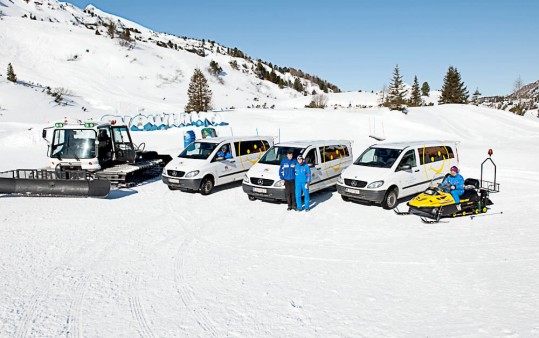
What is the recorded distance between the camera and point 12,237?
811 centimetres

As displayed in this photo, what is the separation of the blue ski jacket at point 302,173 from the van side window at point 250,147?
3.89 metres

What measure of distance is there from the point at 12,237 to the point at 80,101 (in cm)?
4690

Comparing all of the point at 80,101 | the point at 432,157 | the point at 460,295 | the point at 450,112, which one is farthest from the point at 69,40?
the point at 460,295

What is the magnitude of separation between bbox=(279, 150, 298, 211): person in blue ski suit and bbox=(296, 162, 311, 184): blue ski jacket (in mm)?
112

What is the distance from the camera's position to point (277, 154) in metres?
12.2

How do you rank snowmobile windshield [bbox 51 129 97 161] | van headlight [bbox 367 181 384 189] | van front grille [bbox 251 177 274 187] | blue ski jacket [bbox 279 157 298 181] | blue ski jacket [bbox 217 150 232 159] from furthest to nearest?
1. blue ski jacket [bbox 217 150 232 159]
2. snowmobile windshield [bbox 51 129 97 161]
3. van front grille [bbox 251 177 274 187]
4. blue ski jacket [bbox 279 157 298 181]
5. van headlight [bbox 367 181 384 189]

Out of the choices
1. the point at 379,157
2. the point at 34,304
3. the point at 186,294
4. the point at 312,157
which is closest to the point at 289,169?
the point at 312,157

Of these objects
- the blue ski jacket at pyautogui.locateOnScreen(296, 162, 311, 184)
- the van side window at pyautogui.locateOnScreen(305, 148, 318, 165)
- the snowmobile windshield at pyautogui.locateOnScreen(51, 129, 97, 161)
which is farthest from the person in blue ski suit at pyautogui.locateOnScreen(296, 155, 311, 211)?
the snowmobile windshield at pyautogui.locateOnScreen(51, 129, 97, 161)

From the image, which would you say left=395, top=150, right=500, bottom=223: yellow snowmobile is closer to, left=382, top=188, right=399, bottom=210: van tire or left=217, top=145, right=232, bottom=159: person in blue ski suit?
left=382, top=188, right=399, bottom=210: van tire

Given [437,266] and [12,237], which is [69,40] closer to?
[12,237]

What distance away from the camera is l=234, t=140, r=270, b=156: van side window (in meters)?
13.8

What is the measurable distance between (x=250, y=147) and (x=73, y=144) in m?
5.96

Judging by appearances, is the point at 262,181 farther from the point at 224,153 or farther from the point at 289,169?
the point at 224,153

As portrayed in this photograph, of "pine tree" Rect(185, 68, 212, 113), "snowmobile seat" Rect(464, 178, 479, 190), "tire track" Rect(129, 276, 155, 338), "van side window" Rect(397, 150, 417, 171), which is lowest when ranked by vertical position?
"tire track" Rect(129, 276, 155, 338)
